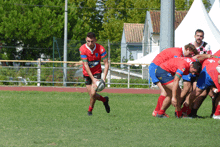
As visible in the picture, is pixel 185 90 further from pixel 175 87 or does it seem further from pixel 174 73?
pixel 175 87

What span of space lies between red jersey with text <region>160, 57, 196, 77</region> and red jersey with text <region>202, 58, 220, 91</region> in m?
0.57

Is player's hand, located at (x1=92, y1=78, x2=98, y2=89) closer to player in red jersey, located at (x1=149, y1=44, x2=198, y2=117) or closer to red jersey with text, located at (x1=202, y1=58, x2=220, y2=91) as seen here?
player in red jersey, located at (x1=149, y1=44, x2=198, y2=117)

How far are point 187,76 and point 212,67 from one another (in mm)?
503

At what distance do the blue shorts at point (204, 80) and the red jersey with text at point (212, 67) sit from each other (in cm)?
7

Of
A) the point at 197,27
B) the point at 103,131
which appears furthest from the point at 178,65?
the point at 197,27

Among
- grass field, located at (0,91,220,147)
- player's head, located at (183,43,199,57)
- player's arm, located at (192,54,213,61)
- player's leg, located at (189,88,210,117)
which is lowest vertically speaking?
grass field, located at (0,91,220,147)

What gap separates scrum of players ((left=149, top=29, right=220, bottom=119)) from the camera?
7.70m

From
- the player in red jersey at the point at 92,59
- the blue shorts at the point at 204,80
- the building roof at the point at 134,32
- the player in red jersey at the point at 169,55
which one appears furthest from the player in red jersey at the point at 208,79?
the building roof at the point at 134,32

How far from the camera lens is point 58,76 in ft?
65.0

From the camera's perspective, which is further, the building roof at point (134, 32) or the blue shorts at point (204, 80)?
the building roof at point (134, 32)

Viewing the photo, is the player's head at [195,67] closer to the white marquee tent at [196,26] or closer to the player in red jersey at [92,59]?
the player in red jersey at [92,59]

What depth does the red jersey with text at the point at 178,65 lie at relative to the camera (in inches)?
296

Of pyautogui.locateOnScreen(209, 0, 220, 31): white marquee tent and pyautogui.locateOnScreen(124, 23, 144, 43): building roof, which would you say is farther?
pyautogui.locateOnScreen(124, 23, 144, 43): building roof

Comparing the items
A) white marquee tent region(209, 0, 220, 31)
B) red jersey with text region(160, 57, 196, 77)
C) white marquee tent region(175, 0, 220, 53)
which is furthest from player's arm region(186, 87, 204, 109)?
white marquee tent region(209, 0, 220, 31)
